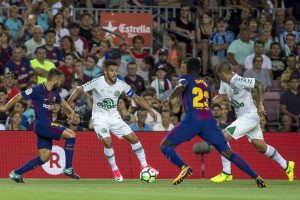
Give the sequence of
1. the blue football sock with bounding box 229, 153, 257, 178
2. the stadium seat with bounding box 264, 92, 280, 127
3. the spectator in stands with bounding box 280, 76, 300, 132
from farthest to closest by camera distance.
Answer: the stadium seat with bounding box 264, 92, 280, 127
the spectator in stands with bounding box 280, 76, 300, 132
the blue football sock with bounding box 229, 153, 257, 178

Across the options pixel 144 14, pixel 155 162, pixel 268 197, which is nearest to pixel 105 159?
pixel 155 162

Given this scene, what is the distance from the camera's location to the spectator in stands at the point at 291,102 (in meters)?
26.0

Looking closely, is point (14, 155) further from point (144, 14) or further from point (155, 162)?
point (144, 14)

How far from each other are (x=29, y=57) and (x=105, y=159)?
3936 mm

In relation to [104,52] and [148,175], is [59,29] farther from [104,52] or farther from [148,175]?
[148,175]

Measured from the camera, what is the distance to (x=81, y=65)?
2667 cm

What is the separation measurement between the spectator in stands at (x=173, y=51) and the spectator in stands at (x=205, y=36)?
731mm

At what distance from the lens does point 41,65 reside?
1050 inches

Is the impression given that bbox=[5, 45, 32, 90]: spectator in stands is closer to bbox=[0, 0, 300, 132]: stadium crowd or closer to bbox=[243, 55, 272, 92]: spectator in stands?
bbox=[0, 0, 300, 132]: stadium crowd

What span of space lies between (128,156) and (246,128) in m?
3.40

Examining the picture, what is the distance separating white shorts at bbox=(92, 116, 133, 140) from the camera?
2230 centimetres

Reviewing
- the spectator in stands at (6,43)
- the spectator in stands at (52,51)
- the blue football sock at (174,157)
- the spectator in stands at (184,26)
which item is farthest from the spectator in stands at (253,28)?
the blue football sock at (174,157)

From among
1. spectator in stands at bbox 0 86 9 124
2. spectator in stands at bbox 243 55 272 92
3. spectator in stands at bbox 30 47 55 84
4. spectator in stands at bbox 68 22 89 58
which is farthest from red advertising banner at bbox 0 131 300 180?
spectator in stands at bbox 68 22 89 58

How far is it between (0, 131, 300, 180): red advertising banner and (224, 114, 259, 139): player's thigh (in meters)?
2.16
